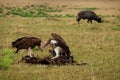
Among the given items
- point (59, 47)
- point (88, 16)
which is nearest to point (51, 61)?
point (59, 47)

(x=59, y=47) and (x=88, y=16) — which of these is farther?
(x=88, y=16)

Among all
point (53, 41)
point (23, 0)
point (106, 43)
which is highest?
point (53, 41)

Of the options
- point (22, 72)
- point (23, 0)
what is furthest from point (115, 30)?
point (23, 0)

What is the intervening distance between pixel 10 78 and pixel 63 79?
132cm

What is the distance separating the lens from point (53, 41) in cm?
1265

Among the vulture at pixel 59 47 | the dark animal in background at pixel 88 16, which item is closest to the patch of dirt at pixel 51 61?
the vulture at pixel 59 47

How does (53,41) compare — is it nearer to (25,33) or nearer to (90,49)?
(90,49)

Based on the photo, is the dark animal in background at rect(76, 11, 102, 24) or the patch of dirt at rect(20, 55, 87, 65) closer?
the patch of dirt at rect(20, 55, 87, 65)

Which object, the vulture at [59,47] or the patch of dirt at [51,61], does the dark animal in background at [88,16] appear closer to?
the vulture at [59,47]

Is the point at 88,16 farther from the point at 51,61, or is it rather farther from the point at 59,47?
the point at 51,61

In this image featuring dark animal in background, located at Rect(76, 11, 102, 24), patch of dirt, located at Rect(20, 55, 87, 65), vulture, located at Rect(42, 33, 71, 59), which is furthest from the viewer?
dark animal in background, located at Rect(76, 11, 102, 24)

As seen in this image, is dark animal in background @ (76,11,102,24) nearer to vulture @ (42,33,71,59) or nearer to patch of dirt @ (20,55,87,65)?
vulture @ (42,33,71,59)

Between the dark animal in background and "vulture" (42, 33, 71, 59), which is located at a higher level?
"vulture" (42, 33, 71, 59)

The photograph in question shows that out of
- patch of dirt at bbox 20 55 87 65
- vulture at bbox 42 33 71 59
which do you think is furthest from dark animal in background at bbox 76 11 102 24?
patch of dirt at bbox 20 55 87 65
